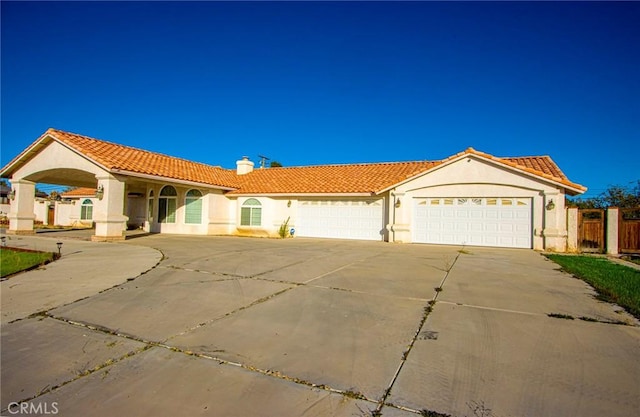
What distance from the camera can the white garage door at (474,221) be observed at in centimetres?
1469

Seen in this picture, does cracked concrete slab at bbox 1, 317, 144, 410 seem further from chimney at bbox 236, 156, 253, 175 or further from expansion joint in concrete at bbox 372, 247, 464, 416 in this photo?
chimney at bbox 236, 156, 253, 175

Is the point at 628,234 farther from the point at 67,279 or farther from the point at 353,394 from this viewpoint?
the point at 67,279

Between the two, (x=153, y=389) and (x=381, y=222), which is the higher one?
(x=381, y=222)

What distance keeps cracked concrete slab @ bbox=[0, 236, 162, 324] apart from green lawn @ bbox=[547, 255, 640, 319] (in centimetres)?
893

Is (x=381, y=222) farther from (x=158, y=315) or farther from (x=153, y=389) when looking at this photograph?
(x=153, y=389)

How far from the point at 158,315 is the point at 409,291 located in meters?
4.21

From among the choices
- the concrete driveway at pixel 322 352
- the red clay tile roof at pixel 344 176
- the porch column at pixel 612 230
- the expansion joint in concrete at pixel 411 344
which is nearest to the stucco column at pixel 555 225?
the porch column at pixel 612 230

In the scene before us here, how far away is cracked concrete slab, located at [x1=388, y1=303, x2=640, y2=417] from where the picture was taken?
277 centimetres

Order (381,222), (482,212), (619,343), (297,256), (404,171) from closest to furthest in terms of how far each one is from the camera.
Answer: (619,343) < (297,256) < (482,212) < (381,222) < (404,171)

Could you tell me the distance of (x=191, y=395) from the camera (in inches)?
114

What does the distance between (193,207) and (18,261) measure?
11.7 metres

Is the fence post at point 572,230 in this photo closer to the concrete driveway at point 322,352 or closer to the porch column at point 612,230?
the porch column at point 612,230

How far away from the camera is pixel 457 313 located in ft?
16.5

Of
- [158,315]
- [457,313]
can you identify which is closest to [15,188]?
[158,315]
